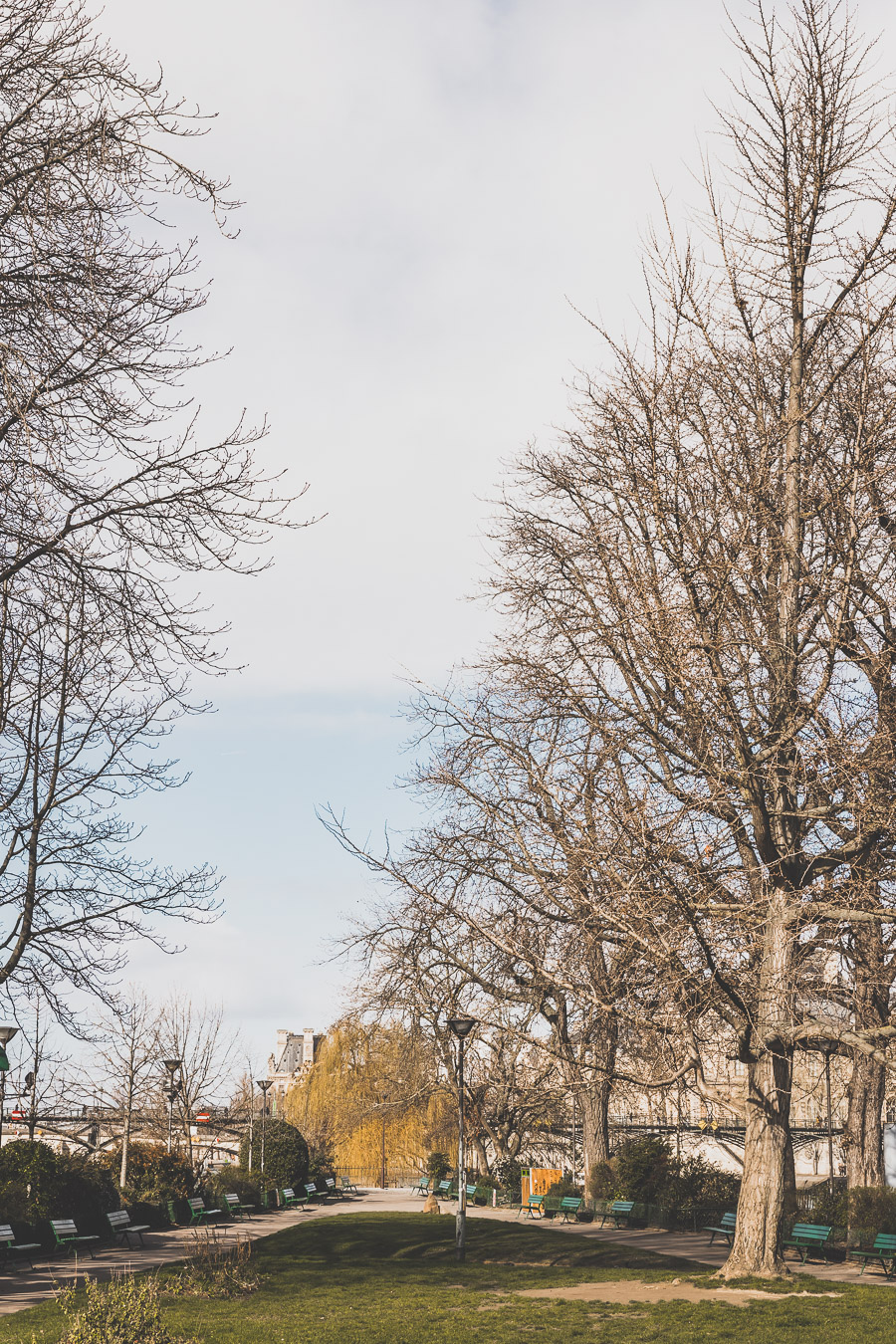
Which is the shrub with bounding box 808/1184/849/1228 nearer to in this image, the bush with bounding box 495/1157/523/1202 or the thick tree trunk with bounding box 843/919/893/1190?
the thick tree trunk with bounding box 843/919/893/1190

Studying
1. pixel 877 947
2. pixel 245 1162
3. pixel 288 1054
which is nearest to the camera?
pixel 877 947

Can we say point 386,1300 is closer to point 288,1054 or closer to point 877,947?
point 877,947

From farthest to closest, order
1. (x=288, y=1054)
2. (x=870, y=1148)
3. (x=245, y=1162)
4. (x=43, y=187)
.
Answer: (x=288, y=1054), (x=245, y=1162), (x=870, y=1148), (x=43, y=187)

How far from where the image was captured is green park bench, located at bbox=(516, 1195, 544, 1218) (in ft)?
91.8

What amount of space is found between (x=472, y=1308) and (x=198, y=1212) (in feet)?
42.2

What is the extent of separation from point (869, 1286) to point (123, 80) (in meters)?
15.9

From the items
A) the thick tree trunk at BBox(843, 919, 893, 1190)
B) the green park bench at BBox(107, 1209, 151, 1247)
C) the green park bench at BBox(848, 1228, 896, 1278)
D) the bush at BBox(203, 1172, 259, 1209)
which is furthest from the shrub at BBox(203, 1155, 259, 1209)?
the thick tree trunk at BBox(843, 919, 893, 1190)

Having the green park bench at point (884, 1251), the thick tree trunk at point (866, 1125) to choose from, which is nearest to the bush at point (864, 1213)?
the thick tree trunk at point (866, 1125)

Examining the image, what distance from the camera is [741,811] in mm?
15531

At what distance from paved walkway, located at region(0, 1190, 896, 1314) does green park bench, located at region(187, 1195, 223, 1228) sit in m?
0.35

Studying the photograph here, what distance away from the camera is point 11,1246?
693 inches

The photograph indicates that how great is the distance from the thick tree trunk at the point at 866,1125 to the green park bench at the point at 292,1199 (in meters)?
18.3

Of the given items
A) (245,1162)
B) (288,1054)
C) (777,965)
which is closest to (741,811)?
(777,965)

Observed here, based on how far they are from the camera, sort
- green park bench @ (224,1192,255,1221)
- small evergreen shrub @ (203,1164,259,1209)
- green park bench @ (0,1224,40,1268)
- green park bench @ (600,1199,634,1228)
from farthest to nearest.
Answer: small evergreen shrub @ (203,1164,259,1209), green park bench @ (224,1192,255,1221), green park bench @ (600,1199,634,1228), green park bench @ (0,1224,40,1268)
